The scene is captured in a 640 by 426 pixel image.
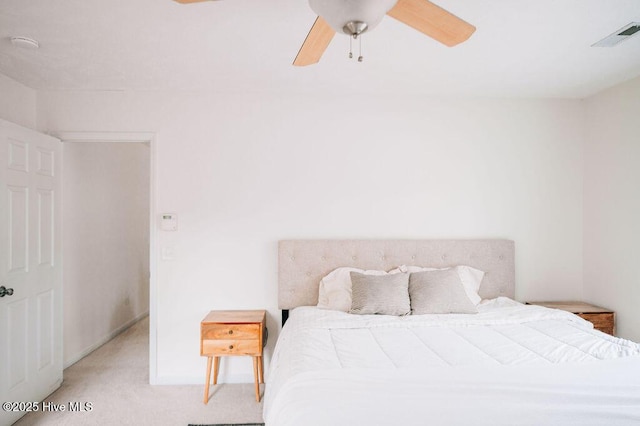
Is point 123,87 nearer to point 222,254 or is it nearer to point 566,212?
point 222,254

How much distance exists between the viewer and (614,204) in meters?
3.34

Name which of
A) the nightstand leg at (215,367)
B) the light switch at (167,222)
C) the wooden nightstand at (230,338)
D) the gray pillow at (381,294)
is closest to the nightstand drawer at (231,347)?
the wooden nightstand at (230,338)

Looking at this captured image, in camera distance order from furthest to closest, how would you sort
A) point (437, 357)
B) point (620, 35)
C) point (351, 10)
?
point (620, 35) → point (437, 357) → point (351, 10)

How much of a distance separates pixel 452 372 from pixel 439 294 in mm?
1154

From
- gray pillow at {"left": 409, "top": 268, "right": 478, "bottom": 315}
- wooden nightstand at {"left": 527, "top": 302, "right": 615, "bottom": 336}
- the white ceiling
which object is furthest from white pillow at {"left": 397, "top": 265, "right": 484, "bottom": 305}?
the white ceiling

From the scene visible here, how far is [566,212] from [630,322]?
1.00m

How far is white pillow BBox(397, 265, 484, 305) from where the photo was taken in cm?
326

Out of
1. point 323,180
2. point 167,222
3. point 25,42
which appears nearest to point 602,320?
point 323,180

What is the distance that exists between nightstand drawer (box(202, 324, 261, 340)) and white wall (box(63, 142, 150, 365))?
1664mm

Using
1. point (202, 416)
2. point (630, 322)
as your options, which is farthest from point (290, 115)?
point (630, 322)

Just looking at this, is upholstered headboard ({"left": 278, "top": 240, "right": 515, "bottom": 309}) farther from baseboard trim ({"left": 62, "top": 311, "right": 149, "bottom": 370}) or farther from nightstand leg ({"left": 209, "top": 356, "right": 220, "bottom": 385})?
baseboard trim ({"left": 62, "top": 311, "right": 149, "bottom": 370})

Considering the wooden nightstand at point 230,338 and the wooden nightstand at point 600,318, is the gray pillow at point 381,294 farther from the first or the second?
the wooden nightstand at point 600,318

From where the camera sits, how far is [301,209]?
3.50 metres

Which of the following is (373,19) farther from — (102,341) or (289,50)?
Result: (102,341)
